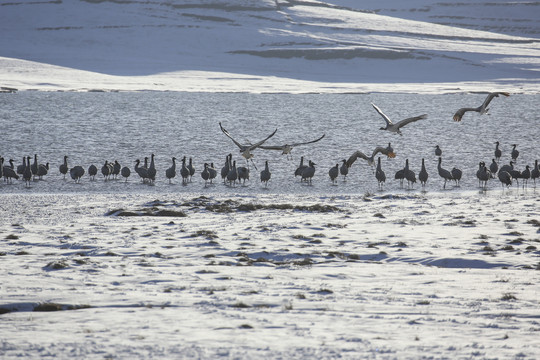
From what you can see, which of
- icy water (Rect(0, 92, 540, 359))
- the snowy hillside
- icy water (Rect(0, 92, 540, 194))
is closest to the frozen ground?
icy water (Rect(0, 92, 540, 359))

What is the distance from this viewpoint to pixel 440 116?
72062 millimetres

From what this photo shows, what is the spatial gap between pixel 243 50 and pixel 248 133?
78.2 m

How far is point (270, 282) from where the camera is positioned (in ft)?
46.1

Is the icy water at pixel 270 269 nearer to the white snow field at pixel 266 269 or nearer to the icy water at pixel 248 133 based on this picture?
the white snow field at pixel 266 269

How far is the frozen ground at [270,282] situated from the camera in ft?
33.4

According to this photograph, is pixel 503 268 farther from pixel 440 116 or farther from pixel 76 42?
pixel 76 42

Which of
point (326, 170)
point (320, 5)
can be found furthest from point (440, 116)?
point (320, 5)

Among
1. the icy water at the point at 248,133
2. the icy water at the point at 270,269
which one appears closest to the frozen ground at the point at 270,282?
the icy water at the point at 270,269

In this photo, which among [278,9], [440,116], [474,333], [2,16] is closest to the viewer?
[474,333]

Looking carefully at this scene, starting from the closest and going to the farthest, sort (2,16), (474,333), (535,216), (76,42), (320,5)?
(474,333), (535,216), (76,42), (2,16), (320,5)

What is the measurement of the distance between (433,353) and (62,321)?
5653mm

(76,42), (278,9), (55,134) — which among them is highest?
(278,9)

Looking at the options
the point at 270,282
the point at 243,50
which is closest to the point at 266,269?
the point at 270,282

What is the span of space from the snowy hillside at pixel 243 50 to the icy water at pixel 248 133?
15615mm
